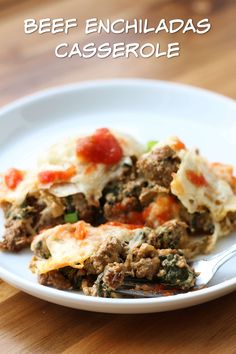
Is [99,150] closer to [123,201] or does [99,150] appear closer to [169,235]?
[123,201]

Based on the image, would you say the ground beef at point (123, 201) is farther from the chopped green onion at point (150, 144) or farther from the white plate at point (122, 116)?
the white plate at point (122, 116)

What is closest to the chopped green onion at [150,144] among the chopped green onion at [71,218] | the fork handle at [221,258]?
the chopped green onion at [71,218]

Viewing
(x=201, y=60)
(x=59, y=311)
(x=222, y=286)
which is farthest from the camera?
(x=201, y=60)

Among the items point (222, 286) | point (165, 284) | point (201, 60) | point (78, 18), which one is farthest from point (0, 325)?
point (78, 18)

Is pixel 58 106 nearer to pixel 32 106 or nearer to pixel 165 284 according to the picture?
pixel 32 106

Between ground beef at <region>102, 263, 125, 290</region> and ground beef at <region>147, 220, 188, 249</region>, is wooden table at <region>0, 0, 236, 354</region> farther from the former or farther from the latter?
ground beef at <region>147, 220, 188, 249</region>

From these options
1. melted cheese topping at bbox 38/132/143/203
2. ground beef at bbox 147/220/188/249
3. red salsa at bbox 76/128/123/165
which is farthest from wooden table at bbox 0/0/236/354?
red salsa at bbox 76/128/123/165
